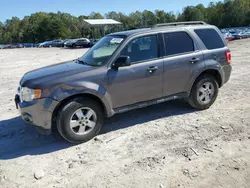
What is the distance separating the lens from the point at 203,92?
563 cm

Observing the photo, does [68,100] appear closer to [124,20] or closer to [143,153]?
[143,153]

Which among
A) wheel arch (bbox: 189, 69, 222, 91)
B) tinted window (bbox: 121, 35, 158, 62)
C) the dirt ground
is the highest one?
tinted window (bbox: 121, 35, 158, 62)

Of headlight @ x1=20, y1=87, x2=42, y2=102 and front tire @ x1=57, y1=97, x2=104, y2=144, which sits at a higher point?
headlight @ x1=20, y1=87, x2=42, y2=102

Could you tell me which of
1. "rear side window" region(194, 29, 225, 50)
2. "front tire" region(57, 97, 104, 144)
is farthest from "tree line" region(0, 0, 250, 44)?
"front tire" region(57, 97, 104, 144)

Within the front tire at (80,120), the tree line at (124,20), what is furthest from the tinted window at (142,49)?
the tree line at (124,20)

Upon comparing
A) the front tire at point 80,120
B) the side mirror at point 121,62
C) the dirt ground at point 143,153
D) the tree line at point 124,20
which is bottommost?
the dirt ground at point 143,153

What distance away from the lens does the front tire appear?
4.24m

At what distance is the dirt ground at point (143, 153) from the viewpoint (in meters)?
3.38

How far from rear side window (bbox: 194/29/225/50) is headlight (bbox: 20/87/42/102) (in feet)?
11.5

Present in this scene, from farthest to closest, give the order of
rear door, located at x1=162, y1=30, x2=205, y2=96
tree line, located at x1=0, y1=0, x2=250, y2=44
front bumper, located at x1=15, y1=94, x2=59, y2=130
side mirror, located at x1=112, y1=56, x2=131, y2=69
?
1. tree line, located at x1=0, y1=0, x2=250, y2=44
2. rear door, located at x1=162, y1=30, x2=205, y2=96
3. side mirror, located at x1=112, y1=56, x2=131, y2=69
4. front bumper, located at x1=15, y1=94, x2=59, y2=130

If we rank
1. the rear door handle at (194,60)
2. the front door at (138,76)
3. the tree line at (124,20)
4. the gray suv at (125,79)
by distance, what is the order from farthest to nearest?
the tree line at (124,20)
the rear door handle at (194,60)
the front door at (138,76)
the gray suv at (125,79)

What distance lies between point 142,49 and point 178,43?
0.87m

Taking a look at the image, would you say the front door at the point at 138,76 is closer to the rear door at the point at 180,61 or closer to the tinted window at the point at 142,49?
the tinted window at the point at 142,49

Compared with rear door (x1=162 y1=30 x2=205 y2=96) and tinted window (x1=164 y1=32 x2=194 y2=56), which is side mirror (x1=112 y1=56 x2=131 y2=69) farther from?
tinted window (x1=164 y1=32 x2=194 y2=56)
